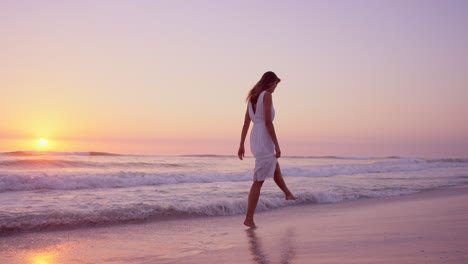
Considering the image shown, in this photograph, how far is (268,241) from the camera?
4.56 metres

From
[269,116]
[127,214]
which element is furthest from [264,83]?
[127,214]

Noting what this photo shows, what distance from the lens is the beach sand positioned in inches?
144

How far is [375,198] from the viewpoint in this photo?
357 inches

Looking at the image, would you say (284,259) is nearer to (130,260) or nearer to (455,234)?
(130,260)

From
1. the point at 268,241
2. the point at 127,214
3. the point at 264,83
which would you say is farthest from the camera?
the point at 127,214

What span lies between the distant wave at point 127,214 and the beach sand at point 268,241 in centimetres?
27

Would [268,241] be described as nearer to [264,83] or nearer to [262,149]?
[262,149]

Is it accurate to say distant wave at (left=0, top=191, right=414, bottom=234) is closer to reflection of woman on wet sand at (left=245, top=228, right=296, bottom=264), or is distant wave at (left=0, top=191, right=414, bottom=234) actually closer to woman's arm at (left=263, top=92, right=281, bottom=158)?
reflection of woman on wet sand at (left=245, top=228, right=296, bottom=264)

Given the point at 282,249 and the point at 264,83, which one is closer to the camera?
the point at 282,249

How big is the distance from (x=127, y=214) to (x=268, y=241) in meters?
2.39

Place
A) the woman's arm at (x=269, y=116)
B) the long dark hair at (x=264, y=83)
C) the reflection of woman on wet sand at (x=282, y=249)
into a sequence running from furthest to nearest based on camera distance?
the long dark hair at (x=264, y=83) < the woman's arm at (x=269, y=116) < the reflection of woman on wet sand at (x=282, y=249)

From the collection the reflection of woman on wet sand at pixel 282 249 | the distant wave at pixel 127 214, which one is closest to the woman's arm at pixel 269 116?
Answer: the reflection of woman on wet sand at pixel 282 249

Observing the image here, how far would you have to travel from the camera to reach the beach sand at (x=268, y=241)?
144 inches

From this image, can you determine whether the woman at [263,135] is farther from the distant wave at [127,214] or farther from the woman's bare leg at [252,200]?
the distant wave at [127,214]
